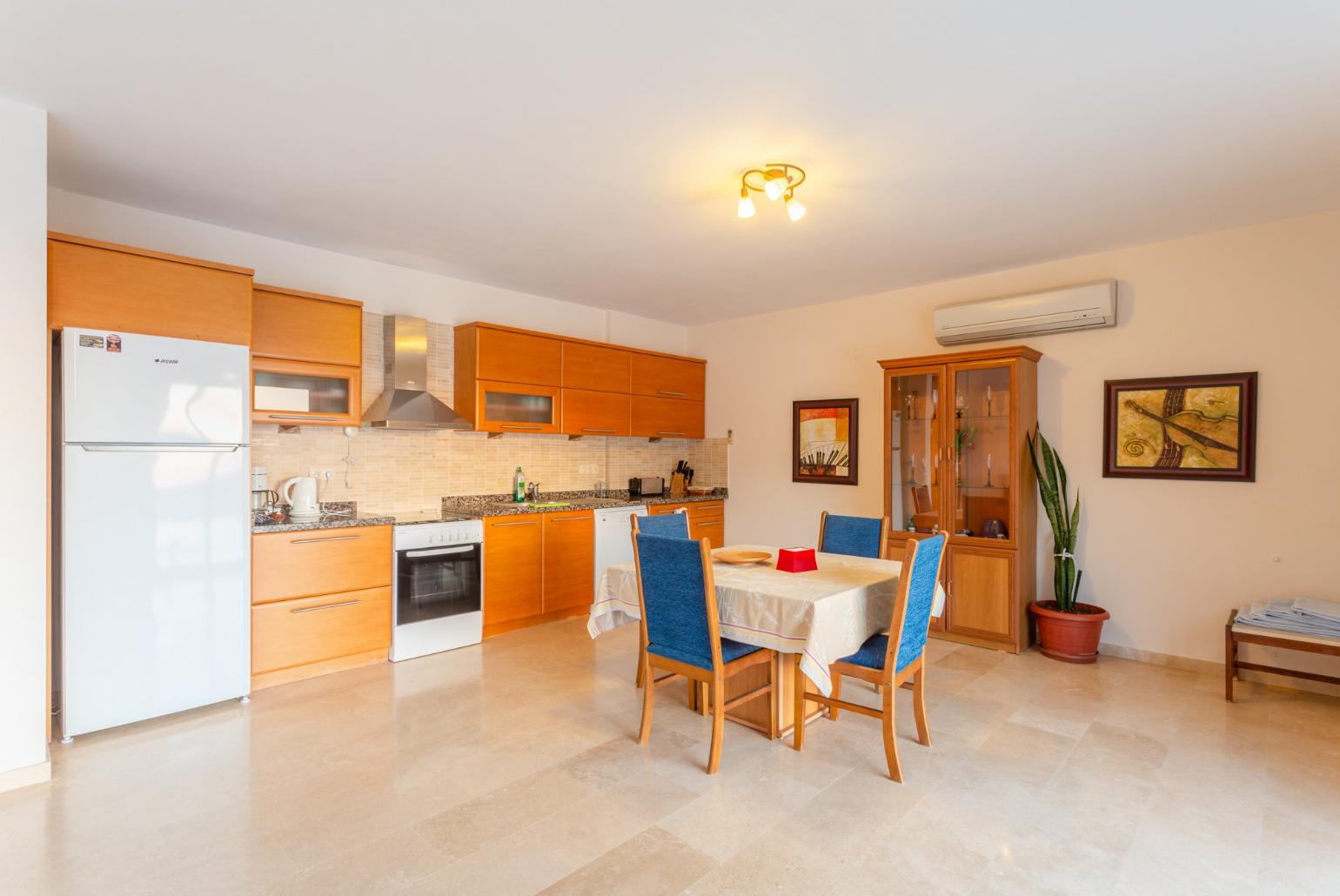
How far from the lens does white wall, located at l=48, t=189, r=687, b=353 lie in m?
3.49

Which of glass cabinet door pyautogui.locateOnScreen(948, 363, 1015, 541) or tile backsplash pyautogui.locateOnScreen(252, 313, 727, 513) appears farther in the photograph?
glass cabinet door pyautogui.locateOnScreen(948, 363, 1015, 541)

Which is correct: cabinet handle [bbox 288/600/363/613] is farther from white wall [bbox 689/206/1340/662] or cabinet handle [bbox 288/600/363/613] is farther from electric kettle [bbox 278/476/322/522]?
white wall [bbox 689/206/1340/662]

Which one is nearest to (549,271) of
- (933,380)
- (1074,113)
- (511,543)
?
(511,543)

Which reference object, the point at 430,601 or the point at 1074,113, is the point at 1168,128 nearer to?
the point at 1074,113

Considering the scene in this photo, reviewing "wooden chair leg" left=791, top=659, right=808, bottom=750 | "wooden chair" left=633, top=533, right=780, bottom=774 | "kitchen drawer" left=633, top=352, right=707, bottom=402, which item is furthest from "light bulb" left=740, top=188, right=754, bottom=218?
"kitchen drawer" left=633, top=352, right=707, bottom=402

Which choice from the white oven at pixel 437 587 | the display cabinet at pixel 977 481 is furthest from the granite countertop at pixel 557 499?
the display cabinet at pixel 977 481

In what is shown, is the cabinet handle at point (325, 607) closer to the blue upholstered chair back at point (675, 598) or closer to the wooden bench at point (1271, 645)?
the blue upholstered chair back at point (675, 598)

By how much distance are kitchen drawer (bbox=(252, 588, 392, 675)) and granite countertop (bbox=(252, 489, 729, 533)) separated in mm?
Answer: 402

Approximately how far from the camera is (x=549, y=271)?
474 centimetres

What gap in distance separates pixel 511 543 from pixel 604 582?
1.53 metres

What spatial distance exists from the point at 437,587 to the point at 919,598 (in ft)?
9.48

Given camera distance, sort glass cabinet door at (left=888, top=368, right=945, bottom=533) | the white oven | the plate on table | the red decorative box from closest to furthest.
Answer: the red decorative box → the plate on table → the white oven → glass cabinet door at (left=888, top=368, right=945, bottom=533)

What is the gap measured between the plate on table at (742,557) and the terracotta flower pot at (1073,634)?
6.43ft

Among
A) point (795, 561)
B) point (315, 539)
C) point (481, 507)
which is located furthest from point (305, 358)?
point (795, 561)
